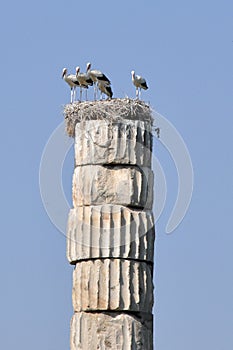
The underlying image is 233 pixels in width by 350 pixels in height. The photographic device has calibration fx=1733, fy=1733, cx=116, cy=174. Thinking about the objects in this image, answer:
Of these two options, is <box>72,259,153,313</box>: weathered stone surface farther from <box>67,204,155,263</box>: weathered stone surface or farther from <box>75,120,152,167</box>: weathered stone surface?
<box>75,120,152,167</box>: weathered stone surface

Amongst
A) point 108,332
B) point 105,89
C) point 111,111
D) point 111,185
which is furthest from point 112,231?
point 105,89

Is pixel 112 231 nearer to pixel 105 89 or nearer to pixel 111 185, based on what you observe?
pixel 111 185

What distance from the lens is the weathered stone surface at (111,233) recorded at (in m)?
33.4

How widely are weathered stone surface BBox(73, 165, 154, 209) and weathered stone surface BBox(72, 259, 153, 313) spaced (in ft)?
3.88

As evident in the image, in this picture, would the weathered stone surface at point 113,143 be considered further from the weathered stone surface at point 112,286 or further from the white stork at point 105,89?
the weathered stone surface at point 112,286

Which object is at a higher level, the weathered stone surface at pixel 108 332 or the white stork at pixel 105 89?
the white stork at pixel 105 89

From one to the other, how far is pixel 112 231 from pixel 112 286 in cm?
108

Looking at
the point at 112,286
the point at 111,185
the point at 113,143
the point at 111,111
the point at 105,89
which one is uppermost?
the point at 105,89

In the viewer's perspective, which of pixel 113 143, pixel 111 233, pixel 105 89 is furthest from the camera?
pixel 105 89

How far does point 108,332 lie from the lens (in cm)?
3312

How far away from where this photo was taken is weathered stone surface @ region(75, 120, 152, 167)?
33.7 metres

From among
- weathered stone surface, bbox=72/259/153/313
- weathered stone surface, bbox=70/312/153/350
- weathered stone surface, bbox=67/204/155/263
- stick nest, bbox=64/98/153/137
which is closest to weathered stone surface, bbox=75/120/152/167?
stick nest, bbox=64/98/153/137

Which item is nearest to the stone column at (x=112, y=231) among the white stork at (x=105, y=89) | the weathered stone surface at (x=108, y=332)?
the weathered stone surface at (x=108, y=332)

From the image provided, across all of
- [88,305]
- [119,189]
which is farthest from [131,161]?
[88,305]
